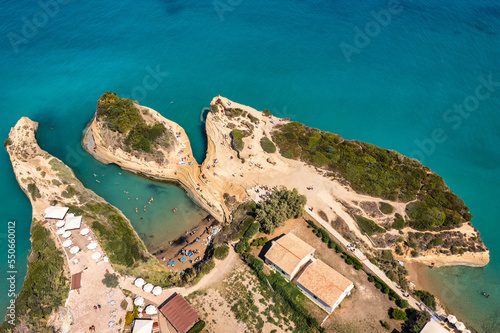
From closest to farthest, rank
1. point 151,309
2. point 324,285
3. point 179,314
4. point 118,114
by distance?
point 179,314 < point 151,309 < point 324,285 < point 118,114

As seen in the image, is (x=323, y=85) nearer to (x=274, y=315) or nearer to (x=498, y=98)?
(x=498, y=98)

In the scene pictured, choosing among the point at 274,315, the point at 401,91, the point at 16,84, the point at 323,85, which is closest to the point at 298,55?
the point at 323,85

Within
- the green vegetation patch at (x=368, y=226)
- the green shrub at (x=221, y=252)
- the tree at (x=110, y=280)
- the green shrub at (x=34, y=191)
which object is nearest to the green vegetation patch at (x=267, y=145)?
the green vegetation patch at (x=368, y=226)

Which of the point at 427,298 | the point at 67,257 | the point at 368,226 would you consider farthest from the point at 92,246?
the point at 427,298

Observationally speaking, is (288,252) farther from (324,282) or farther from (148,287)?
(148,287)

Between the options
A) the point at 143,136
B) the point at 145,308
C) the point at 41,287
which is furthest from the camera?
the point at 143,136

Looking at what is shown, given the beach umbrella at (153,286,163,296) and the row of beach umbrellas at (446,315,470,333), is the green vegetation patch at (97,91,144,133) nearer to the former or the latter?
the beach umbrella at (153,286,163,296)

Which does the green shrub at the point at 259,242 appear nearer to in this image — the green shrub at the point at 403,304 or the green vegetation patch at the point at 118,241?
the green vegetation patch at the point at 118,241
